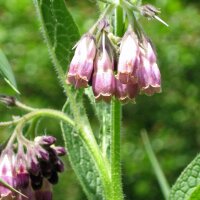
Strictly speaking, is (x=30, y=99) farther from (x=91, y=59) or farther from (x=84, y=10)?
(x=91, y=59)

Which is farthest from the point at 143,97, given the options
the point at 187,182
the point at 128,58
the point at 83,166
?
the point at 128,58

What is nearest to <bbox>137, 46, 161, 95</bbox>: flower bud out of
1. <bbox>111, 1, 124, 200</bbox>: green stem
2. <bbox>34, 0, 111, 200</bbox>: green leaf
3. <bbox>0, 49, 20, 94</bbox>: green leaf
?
<bbox>111, 1, 124, 200</bbox>: green stem

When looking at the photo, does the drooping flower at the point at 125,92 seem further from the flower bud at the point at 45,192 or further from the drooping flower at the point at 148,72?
the flower bud at the point at 45,192

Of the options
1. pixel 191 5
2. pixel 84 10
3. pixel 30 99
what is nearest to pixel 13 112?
pixel 30 99

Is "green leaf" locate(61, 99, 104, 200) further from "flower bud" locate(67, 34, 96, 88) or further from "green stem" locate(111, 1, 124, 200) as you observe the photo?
"flower bud" locate(67, 34, 96, 88)

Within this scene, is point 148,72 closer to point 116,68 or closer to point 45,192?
point 116,68

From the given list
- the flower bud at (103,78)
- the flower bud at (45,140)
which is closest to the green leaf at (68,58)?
the flower bud at (45,140)
